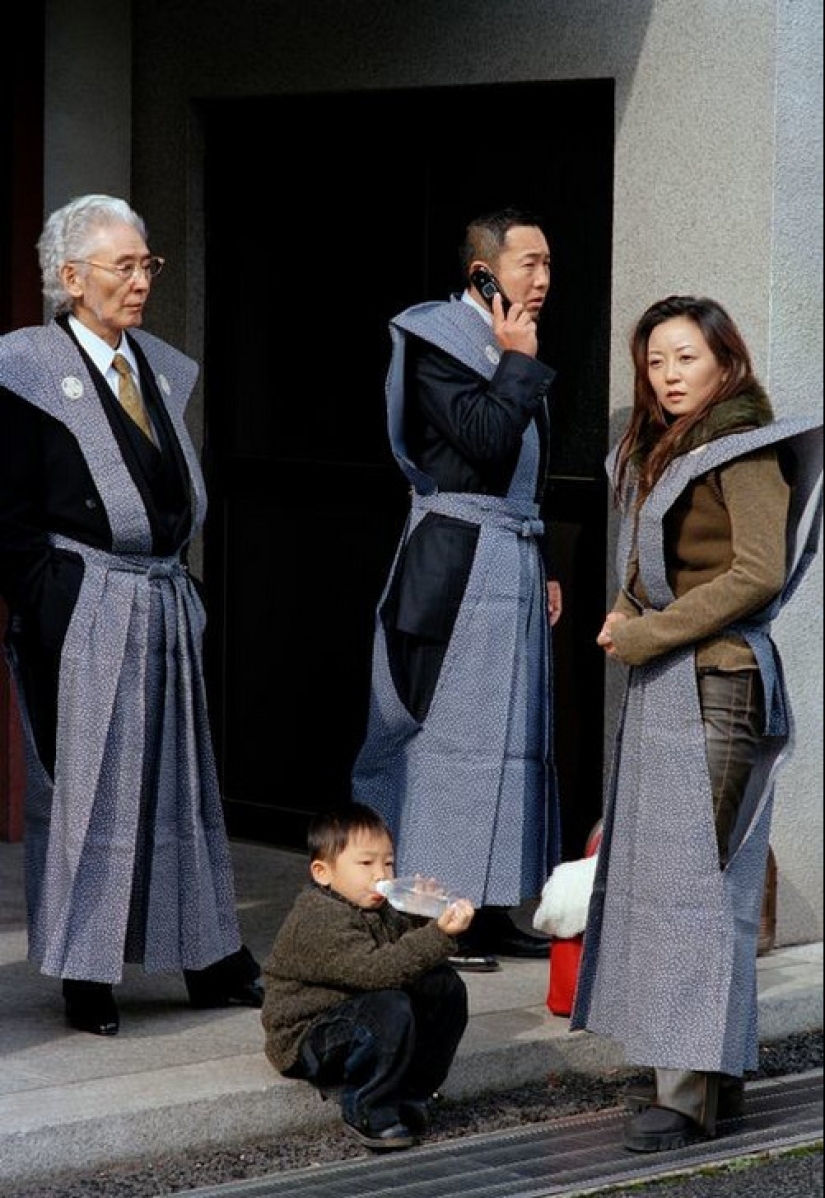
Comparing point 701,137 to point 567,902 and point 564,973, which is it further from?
point 564,973

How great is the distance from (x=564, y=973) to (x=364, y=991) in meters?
1.00

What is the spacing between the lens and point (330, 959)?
5414 mm

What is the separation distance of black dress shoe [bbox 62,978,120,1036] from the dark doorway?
2016 millimetres

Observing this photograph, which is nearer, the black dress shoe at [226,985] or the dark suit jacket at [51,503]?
the dark suit jacket at [51,503]

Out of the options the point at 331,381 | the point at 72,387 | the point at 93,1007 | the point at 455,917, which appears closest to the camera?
the point at 455,917

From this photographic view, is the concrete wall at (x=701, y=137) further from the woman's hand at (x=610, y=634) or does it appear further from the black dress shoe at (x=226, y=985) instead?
the black dress shoe at (x=226, y=985)

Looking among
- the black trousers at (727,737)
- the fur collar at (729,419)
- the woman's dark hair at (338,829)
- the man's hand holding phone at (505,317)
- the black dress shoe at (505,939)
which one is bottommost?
the black dress shoe at (505,939)

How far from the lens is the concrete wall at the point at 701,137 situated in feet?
22.3

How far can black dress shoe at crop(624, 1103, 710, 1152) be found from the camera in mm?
5496

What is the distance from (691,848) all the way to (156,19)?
405cm

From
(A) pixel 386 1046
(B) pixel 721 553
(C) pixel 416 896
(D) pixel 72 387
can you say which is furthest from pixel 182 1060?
(B) pixel 721 553

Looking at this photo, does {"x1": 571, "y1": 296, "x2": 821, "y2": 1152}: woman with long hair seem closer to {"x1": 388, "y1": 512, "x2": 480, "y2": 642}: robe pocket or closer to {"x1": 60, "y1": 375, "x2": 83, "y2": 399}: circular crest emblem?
{"x1": 388, "y1": 512, "x2": 480, "y2": 642}: robe pocket

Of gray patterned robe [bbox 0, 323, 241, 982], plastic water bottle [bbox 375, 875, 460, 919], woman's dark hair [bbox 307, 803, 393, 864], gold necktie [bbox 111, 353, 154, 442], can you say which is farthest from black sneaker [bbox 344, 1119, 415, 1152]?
gold necktie [bbox 111, 353, 154, 442]

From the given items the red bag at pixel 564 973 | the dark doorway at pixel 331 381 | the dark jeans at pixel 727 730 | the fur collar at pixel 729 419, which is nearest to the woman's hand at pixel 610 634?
the dark jeans at pixel 727 730
